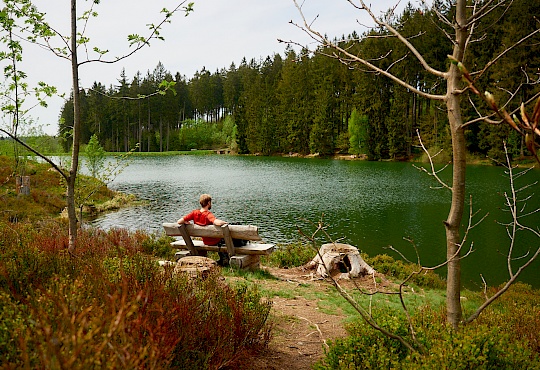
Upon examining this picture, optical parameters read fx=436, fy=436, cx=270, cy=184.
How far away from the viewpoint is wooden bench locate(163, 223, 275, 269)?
6.86m

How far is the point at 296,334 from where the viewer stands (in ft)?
14.1

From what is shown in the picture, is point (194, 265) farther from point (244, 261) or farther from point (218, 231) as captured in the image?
point (244, 261)

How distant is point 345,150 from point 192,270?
168 ft

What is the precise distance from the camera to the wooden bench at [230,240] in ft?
22.5

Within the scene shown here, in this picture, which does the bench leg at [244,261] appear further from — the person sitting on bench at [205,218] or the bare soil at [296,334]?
the bare soil at [296,334]

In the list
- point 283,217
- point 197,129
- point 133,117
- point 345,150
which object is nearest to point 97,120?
point 133,117

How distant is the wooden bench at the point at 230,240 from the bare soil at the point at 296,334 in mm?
566

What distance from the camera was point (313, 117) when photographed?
5741 centimetres

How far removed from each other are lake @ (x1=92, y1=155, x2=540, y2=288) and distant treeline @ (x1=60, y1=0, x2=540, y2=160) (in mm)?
6035

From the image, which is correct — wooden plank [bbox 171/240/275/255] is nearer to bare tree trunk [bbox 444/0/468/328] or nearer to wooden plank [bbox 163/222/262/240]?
wooden plank [bbox 163/222/262/240]

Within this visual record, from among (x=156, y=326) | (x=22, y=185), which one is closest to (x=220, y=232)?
(x=156, y=326)

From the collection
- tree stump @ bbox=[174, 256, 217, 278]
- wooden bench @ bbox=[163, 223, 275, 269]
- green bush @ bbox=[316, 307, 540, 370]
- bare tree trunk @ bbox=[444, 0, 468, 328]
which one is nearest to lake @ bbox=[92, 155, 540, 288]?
wooden bench @ bbox=[163, 223, 275, 269]

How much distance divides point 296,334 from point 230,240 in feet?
9.57

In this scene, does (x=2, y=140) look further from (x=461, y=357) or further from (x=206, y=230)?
(x=461, y=357)
